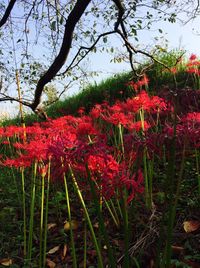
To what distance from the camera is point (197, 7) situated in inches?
237

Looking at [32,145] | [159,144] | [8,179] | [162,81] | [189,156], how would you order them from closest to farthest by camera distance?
[159,144] → [32,145] → [189,156] → [8,179] → [162,81]

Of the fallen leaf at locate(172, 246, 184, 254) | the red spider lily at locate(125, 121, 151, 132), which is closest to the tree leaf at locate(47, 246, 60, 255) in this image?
the fallen leaf at locate(172, 246, 184, 254)

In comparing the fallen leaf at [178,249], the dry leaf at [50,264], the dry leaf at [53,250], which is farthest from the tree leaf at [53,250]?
the fallen leaf at [178,249]

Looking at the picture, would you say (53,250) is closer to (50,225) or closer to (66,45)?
(50,225)

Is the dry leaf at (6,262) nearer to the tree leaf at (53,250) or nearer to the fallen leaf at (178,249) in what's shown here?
the tree leaf at (53,250)

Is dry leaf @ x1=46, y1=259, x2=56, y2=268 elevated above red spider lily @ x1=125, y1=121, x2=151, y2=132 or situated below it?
below

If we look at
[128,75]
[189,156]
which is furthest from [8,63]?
[189,156]

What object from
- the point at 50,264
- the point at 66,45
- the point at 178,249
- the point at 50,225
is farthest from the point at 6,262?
the point at 66,45

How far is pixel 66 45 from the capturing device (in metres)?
4.72

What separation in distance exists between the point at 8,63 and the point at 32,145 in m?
4.84

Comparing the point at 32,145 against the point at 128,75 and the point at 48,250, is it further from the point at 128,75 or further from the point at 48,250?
the point at 128,75

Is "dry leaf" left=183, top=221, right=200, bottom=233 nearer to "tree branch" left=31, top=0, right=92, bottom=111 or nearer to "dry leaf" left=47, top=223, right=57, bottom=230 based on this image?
"dry leaf" left=47, top=223, right=57, bottom=230

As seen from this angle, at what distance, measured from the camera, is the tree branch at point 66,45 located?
177 inches

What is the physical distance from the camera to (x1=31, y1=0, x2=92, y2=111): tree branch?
4.49 m
